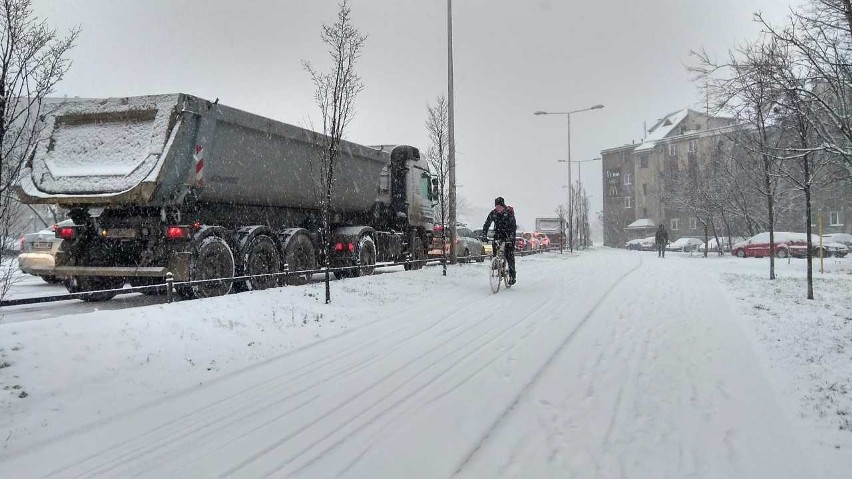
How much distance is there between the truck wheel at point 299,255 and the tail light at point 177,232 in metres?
2.74

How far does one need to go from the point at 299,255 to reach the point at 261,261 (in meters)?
1.21

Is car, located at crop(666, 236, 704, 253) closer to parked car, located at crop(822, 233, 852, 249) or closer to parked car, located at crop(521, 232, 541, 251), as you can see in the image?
parked car, located at crop(822, 233, 852, 249)

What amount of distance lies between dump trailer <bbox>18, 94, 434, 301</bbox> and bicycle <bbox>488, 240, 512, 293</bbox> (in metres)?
4.17

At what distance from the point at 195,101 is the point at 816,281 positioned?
50.4 feet

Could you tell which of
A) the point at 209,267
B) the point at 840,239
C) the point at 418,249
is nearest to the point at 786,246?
the point at 840,239

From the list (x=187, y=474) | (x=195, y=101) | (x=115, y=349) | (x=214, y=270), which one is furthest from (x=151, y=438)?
(x=195, y=101)

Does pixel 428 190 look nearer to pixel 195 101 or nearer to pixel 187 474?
pixel 195 101

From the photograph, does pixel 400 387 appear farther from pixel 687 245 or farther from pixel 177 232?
pixel 687 245

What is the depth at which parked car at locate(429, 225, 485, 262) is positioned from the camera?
18.3 meters

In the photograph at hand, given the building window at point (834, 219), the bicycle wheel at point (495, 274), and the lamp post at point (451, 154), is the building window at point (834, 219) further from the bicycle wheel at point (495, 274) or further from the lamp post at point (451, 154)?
the bicycle wheel at point (495, 274)

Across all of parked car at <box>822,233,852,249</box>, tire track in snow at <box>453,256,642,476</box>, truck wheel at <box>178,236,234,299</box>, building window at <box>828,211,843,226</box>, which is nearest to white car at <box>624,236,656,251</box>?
building window at <box>828,211,843,226</box>

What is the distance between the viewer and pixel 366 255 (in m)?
13.8

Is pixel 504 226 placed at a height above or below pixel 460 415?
above

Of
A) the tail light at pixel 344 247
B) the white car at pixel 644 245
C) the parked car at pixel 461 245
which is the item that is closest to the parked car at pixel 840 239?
the white car at pixel 644 245
